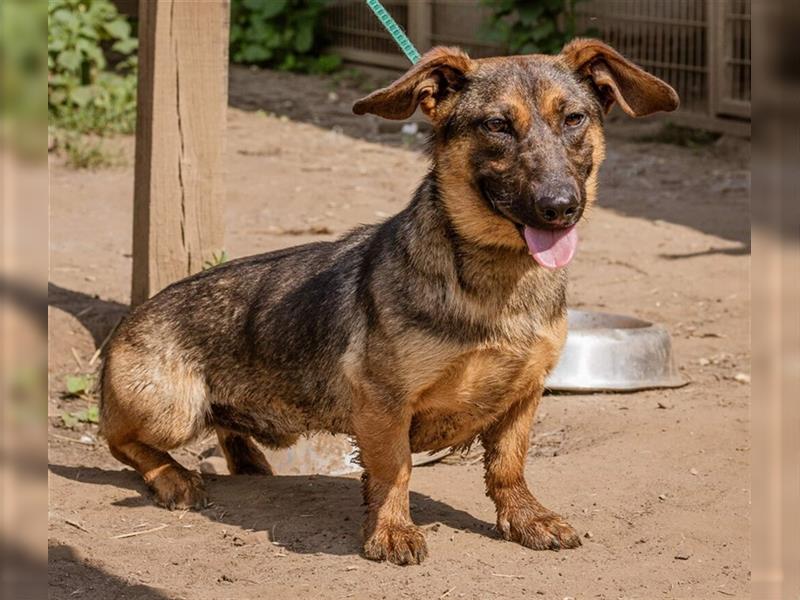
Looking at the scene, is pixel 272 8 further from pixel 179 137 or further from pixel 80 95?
pixel 179 137

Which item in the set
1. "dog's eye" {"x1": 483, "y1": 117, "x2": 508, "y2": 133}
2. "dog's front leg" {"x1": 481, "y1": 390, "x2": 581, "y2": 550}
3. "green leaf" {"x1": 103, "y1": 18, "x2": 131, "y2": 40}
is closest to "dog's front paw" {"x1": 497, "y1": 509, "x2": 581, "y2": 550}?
"dog's front leg" {"x1": 481, "y1": 390, "x2": 581, "y2": 550}

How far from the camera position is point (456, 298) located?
388 cm

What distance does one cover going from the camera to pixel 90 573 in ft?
12.4

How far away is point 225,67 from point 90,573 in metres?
2.95

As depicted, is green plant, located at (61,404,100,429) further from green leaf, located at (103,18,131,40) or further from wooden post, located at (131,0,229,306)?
green leaf, located at (103,18,131,40)

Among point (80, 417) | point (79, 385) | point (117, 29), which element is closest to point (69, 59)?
point (117, 29)

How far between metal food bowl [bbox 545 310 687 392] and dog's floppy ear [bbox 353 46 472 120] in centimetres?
228

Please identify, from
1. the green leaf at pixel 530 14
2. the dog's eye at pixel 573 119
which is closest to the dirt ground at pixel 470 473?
the dog's eye at pixel 573 119

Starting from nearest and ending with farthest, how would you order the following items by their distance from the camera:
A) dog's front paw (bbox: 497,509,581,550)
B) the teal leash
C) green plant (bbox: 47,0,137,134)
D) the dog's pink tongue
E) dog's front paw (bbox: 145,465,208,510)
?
the dog's pink tongue, dog's front paw (bbox: 497,509,581,550), the teal leash, dog's front paw (bbox: 145,465,208,510), green plant (bbox: 47,0,137,134)

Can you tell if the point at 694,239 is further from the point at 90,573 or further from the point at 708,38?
the point at 90,573

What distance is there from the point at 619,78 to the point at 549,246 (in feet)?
2.48

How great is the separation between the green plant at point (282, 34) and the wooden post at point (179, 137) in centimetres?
865

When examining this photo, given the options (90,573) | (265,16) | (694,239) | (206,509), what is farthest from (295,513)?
(265,16)

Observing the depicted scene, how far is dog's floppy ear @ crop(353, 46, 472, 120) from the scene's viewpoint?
12.4ft
